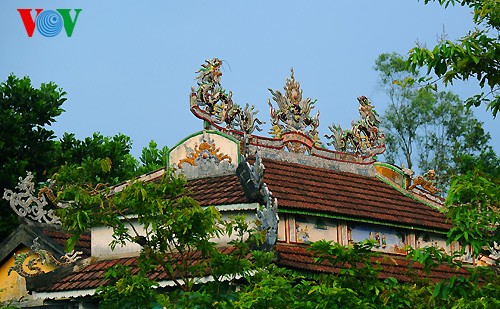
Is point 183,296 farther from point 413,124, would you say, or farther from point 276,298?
point 413,124

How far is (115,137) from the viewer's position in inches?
1193

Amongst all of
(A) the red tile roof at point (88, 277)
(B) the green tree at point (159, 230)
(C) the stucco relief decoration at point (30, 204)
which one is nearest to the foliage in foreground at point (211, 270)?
(B) the green tree at point (159, 230)

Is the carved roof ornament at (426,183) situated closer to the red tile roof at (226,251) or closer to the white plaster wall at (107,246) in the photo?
the red tile roof at (226,251)

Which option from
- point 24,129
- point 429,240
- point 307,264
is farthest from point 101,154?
point 307,264

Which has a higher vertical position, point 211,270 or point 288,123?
point 288,123

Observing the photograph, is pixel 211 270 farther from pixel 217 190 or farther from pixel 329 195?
pixel 329 195

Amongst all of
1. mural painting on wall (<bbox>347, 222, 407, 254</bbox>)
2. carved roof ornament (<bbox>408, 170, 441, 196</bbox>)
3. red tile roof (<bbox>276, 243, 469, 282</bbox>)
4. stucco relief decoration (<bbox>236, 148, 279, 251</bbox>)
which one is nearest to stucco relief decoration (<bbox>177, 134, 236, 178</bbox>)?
stucco relief decoration (<bbox>236, 148, 279, 251</bbox>)

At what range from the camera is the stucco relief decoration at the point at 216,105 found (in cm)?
1769

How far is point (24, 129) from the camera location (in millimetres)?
27344

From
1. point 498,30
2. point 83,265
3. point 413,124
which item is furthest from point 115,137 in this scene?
point 498,30

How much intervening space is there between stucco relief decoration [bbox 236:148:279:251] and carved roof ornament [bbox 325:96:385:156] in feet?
13.4

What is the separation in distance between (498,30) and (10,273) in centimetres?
1031

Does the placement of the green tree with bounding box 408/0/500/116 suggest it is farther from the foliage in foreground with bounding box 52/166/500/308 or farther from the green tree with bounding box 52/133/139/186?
the green tree with bounding box 52/133/139/186

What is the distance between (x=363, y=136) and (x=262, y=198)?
5628mm
